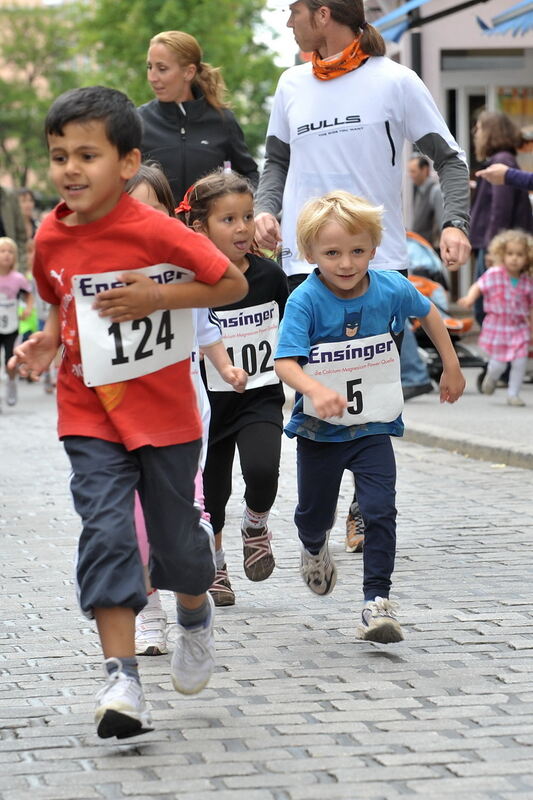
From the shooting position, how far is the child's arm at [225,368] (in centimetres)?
510

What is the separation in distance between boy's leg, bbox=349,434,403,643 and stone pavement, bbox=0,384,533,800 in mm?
104

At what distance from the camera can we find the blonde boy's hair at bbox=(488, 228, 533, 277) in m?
13.9

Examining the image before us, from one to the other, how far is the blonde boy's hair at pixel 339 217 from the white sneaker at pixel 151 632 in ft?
4.15

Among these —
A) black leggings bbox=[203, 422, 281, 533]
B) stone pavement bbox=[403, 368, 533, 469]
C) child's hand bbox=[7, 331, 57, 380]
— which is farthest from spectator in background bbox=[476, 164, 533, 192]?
child's hand bbox=[7, 331, 57, 380]

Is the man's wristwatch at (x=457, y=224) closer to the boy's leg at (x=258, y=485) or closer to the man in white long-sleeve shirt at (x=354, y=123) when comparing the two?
the man in white long-sleeve shirt at (x=354, y=123)

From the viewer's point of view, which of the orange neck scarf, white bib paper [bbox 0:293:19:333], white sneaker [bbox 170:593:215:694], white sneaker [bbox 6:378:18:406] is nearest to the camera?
white sneaker [bbox 170:593:215:694]

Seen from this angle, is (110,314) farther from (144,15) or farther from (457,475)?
(144,15)

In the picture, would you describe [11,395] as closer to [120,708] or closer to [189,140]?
[189,140]

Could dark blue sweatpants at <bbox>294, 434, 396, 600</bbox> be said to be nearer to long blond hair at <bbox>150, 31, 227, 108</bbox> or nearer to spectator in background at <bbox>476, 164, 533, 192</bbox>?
long blond hair at <bbox>150, 31, 227, 108</bbox>

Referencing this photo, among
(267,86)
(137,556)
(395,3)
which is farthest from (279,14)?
(267,86)

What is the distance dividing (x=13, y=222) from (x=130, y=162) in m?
14.7

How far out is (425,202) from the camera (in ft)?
59.5

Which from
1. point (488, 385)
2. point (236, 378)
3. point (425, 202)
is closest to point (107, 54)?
point (425, 202)

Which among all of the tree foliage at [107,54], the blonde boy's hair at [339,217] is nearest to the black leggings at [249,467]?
the blonde boy's hair at [339,217]
